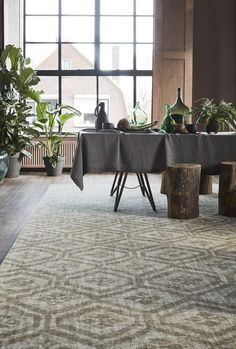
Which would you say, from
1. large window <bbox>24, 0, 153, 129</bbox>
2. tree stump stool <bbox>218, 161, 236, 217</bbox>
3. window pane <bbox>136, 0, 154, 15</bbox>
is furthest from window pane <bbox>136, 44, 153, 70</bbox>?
tree stump stool <bbox>218, 161, 236, 217</bbox>

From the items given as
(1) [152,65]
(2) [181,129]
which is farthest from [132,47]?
(2) [181,129]

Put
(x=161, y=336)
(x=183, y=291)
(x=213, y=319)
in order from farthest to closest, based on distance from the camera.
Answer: (x=183, y=291)
(x=213, y=319)
(x=161, y=336)

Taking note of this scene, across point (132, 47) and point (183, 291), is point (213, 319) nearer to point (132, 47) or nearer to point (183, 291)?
point (183, 291)

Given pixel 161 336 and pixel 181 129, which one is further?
pixel 181 129

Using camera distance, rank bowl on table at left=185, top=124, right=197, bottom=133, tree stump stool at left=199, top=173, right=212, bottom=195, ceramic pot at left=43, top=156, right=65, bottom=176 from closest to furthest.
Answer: bowl on table at left=185, top=124, right=197, bottom=133, tree stump stool at left=199, top=173, right=212, bottom=195, ceramic pot at left=43, top=156, right=65, bottom=176

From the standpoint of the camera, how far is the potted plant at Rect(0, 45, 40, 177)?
650 centimetres

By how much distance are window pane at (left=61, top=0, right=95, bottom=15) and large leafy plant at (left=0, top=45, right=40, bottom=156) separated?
5.45ft

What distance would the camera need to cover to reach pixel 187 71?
750 centimetres

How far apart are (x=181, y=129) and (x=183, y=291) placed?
2135 millimetres

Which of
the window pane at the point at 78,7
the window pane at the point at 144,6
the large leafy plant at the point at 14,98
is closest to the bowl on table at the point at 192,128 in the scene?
the large leafy plant at the point at 14,98

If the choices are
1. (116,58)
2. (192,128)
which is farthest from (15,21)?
(192,128)

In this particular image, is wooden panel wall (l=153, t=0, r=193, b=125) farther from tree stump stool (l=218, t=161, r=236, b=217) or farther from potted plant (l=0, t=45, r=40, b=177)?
tree stump stool (l=218, t=161, r=236, b=217)

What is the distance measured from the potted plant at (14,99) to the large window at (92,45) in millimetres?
1240

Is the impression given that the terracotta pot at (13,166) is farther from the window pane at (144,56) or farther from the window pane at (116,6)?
the window pane at (116,6)
